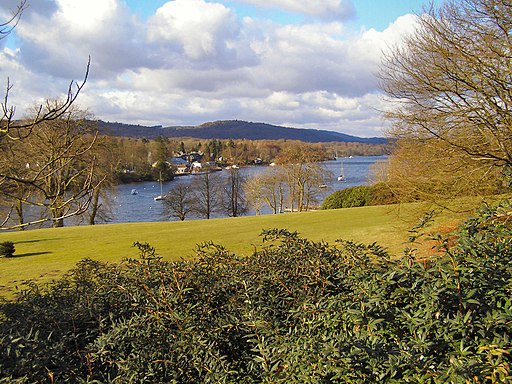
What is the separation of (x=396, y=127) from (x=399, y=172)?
66.0 inches

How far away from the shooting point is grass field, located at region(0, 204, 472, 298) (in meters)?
12.8

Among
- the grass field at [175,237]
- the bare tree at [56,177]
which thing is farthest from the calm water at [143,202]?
the bare tree at [56,177]

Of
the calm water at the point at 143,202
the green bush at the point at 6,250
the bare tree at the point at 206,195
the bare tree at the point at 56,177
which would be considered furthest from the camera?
the bare tree at the point at 206,195

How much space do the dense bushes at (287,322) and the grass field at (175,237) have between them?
7403 mm

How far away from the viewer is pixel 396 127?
1253cm

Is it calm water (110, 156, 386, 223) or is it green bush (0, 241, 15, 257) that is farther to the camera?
calm water (110, 156, 386, 223)

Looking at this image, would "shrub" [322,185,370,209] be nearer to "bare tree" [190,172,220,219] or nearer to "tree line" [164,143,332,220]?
"tree line" [164,143,332,220]

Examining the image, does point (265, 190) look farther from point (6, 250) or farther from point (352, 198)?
point (6, 250)

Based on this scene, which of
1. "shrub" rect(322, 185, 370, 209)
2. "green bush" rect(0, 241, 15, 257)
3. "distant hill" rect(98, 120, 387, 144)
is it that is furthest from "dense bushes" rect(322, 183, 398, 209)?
"distant hill" rect(98, 120, 387, 144)

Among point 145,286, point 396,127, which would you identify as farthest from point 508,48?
point 145,286

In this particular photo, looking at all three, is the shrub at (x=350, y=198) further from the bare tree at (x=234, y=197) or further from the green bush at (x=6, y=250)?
the green bush at (x=6, y=250)

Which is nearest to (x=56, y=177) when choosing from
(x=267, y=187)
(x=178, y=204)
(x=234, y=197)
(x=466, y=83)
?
(x=466, y=83)

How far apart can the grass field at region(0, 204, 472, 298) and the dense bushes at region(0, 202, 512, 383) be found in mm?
7403

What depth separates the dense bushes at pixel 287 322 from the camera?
1.77 meters
